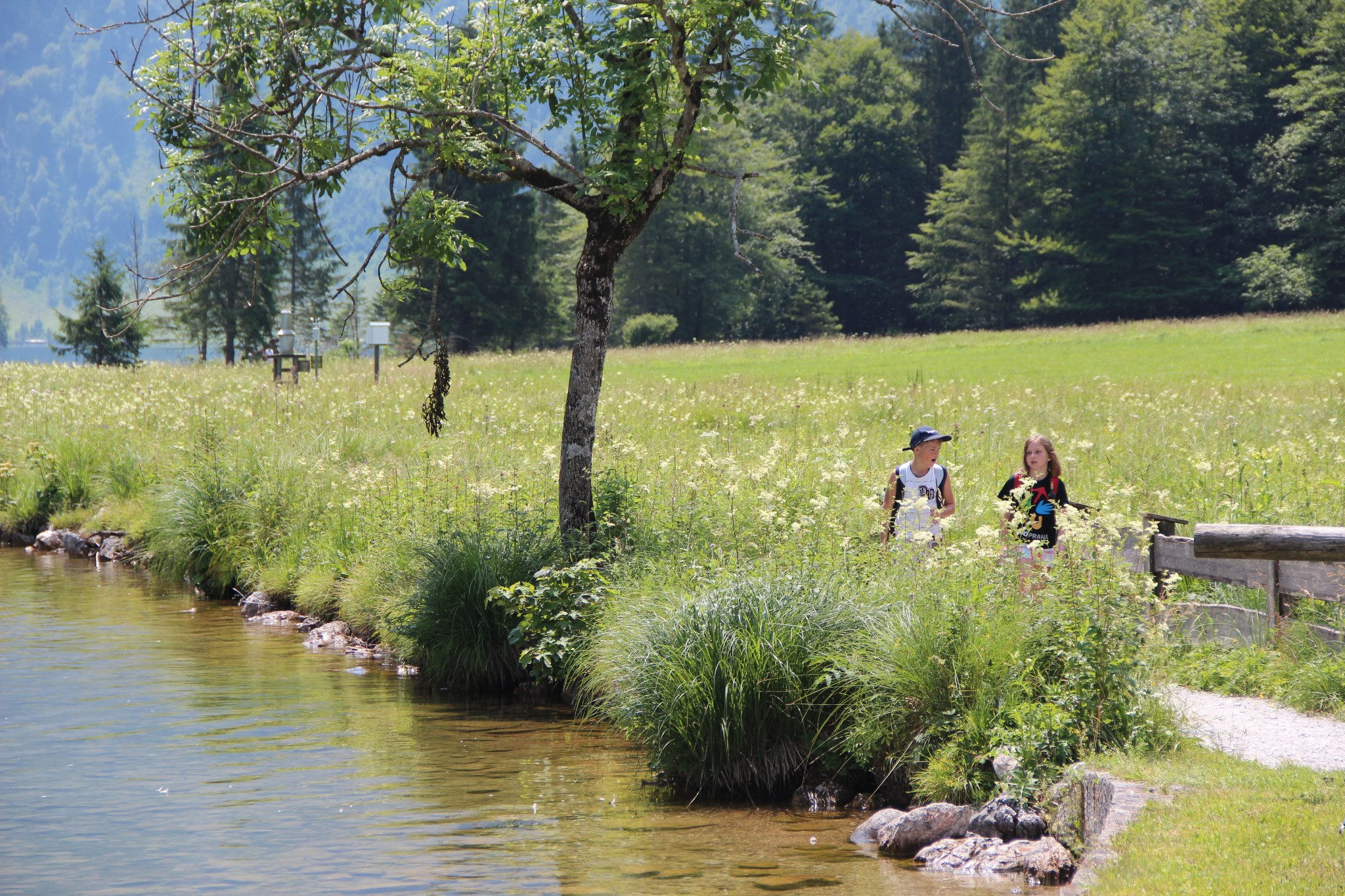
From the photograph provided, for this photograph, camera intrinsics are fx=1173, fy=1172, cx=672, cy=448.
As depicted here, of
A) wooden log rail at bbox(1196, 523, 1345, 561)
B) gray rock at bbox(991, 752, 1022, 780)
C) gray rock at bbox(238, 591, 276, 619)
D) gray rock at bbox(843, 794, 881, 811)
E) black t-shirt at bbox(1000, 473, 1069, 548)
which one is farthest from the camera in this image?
gray rock at bbox(238, 591, 276, 619)

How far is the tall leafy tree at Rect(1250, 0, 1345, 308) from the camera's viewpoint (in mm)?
61125

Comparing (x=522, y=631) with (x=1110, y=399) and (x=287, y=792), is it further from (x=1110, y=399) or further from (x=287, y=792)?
(x=1110, y=399)

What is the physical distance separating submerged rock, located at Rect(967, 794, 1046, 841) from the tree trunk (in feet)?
18.7

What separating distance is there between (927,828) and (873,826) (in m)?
0.39

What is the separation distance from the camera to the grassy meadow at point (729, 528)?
7.62m

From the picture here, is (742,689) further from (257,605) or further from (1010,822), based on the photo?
(257,605)

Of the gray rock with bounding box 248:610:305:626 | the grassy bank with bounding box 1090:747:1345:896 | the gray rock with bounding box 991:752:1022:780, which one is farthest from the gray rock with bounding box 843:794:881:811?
the gray rock with bounding box 248:610:305:626

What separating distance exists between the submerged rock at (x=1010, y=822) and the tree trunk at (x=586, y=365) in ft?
18.7

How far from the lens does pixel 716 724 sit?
26.8 feet

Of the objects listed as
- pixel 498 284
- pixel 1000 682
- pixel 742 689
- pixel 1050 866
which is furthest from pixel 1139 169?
pixel 1050 866

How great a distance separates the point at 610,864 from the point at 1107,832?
2790 mm

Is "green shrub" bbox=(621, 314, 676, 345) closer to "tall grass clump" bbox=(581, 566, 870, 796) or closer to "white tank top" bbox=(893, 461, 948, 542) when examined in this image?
"white tank top" bbox=(893, 461, 948, 542)

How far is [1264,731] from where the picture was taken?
7645 mm

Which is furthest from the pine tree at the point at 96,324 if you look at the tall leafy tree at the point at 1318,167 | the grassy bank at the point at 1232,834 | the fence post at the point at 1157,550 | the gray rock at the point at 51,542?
the grassy bank at the point at 1232,834
